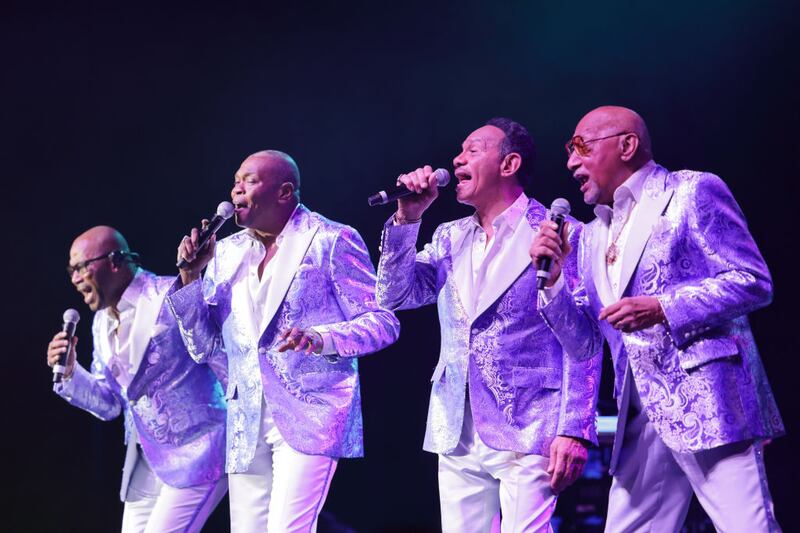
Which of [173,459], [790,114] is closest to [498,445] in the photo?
[173,459]

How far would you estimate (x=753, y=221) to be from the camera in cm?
403

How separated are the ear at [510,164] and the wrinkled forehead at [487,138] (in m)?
0.06

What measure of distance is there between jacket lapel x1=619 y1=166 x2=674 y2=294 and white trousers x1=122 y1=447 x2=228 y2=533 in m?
1.89

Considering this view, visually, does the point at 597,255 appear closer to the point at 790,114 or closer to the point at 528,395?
the point at 528,395

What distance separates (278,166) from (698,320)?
5.63 ft

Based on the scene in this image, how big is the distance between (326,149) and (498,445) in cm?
245

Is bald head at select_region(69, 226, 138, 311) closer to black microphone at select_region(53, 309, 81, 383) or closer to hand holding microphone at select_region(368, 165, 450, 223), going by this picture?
black microphone at select_region(53, 309, 81, 383)

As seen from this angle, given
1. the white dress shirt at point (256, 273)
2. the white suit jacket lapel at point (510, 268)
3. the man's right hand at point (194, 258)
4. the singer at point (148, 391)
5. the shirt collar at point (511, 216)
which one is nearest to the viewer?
the white suit jacket lapel at point (510, 268)

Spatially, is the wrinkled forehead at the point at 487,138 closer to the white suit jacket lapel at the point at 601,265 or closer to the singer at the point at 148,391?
the white suit jacket lapel at the point at 601,265

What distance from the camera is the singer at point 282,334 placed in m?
2.92

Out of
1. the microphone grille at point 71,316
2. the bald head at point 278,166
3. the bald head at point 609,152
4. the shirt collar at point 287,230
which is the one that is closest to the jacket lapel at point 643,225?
the bald head at point 609,152

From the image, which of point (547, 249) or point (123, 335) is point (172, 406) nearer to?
point (123, 335)

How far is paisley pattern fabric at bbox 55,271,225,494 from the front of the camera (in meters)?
3.52

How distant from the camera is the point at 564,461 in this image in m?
2.50
